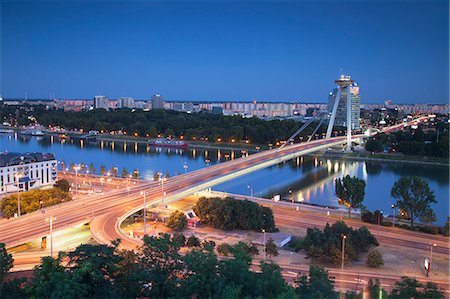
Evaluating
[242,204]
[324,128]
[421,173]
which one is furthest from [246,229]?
[324,128]

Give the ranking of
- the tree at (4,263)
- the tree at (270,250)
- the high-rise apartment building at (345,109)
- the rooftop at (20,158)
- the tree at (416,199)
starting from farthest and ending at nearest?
the high-rise apartment building at (345,109), the rooftop at (20,158), the tree at (416,199), the tree at (270,250), the tree at (4,263)

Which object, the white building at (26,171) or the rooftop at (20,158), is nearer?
the white building at (26,171)

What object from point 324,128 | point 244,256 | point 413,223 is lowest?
point 413,223

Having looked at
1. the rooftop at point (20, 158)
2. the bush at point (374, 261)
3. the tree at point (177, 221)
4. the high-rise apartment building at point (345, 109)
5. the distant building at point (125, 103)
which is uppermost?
the distant building at point (125, 103)

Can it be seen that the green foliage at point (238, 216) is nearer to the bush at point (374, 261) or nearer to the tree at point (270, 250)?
the tree at point (270, 250)

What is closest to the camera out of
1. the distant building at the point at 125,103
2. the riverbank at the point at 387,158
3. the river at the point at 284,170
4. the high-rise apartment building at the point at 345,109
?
A: the river at the point at 284,170

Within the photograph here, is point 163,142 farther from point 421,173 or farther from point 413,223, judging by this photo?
point 413,223

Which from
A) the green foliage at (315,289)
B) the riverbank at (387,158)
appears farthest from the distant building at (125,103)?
the green foliage at (315,289)

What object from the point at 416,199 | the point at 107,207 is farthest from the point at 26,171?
the point at 416,199
